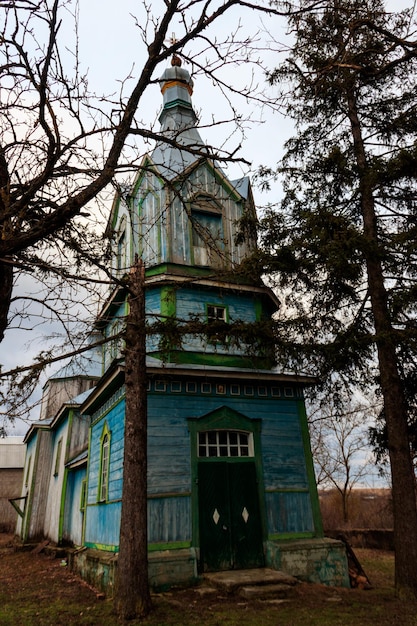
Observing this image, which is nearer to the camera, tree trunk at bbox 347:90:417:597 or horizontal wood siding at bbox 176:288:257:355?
tree trunk at bbox 347:90:417:597

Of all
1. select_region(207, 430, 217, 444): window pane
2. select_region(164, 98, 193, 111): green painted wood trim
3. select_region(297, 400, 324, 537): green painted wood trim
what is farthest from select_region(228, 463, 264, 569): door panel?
select_region(164, 98, 193, 111): green painted wood trim

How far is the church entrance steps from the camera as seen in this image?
8.11 meters

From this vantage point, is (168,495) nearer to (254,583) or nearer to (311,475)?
(254,583)

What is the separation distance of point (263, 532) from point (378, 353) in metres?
4.73

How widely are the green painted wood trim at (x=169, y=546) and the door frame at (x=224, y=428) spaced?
267 millimetres

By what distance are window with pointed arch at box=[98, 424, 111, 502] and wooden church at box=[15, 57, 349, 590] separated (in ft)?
0.16

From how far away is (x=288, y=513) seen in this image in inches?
411

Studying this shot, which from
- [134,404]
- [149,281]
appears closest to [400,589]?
[134,404]

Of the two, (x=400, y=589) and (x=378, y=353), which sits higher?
(x=378, y=353)

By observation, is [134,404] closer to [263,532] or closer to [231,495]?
[231,495]

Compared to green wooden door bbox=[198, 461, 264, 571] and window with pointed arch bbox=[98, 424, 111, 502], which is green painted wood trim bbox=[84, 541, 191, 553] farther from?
window with pointed arch bbox=[98, 424, 111, 502]

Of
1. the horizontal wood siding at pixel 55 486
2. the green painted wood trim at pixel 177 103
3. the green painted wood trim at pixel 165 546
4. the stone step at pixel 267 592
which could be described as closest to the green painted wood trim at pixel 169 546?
the green painted wood trim at pixel 165 546

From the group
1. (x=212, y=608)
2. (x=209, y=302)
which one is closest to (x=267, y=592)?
(x=212, y=608)

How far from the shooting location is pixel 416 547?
795 cm
